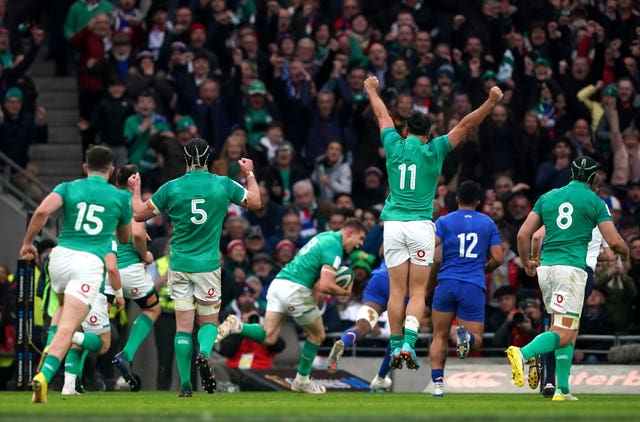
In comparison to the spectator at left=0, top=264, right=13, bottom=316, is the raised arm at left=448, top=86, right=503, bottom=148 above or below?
above

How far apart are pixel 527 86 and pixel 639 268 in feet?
17.8

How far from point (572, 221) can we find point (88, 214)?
16.5ft

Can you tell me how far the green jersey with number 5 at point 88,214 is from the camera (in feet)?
46.0

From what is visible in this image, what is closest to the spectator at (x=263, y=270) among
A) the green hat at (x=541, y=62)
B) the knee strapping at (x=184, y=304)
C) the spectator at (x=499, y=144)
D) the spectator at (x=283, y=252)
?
the spectator at (x=283, y=252)

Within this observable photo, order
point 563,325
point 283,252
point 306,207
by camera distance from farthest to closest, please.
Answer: point 306,207 < point 283,252 < point 563,325

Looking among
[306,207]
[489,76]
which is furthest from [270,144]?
[489,76]

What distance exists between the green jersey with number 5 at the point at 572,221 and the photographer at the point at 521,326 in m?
5.53

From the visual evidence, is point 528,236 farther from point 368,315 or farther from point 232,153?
point 232,153

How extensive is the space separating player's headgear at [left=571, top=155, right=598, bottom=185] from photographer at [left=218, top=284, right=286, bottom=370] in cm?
690

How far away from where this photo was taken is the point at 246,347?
2136 centimetres

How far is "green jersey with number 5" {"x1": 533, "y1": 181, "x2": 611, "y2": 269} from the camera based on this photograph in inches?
600

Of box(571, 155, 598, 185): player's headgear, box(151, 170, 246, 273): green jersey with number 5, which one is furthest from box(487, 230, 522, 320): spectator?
box(151, 170, 246, 273): green jersey with number 5

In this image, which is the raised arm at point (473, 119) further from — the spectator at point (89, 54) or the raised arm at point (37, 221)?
the spectator at point (89, 54)

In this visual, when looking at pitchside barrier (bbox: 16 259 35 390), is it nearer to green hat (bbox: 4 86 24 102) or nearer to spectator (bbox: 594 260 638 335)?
green hat (bbox: 4 86 24 102)
